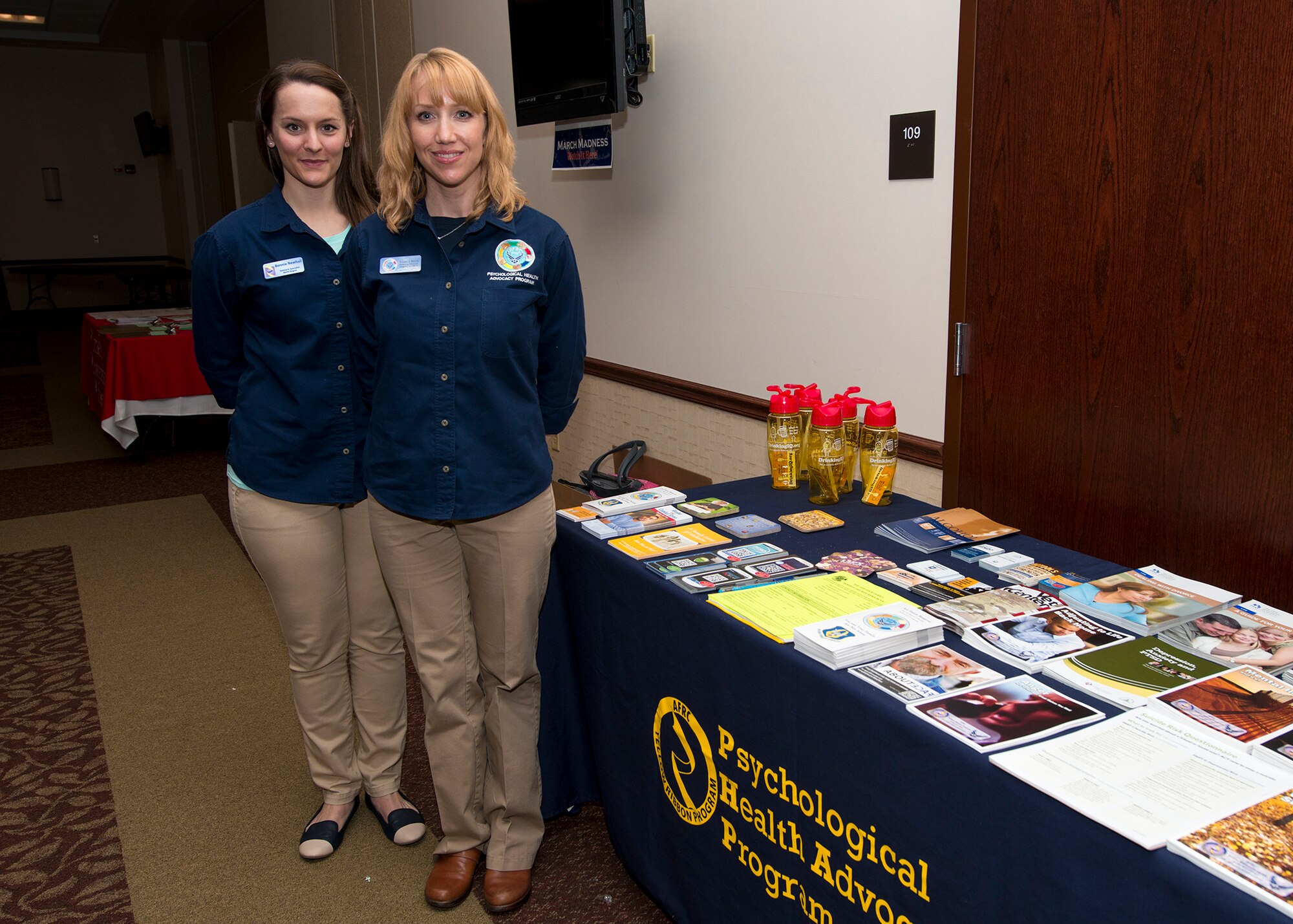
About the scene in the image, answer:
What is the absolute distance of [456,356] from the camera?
1.67 meters

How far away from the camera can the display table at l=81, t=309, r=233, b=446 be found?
5.50m

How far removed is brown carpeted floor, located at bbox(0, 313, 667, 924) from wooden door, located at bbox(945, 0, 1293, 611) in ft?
4.09

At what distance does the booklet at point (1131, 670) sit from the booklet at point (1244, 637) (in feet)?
0.07

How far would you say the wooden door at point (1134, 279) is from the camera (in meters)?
1.54

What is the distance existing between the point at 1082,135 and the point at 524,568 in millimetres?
1320

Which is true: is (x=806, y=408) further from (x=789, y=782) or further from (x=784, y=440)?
(x=789, y=782)

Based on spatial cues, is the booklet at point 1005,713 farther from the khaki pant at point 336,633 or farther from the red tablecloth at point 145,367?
the red tablecloth at point 145,367

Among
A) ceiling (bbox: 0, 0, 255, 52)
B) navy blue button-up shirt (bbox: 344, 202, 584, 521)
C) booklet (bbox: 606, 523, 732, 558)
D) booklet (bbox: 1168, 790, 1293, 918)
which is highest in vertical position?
ceiling (bbox: 0, 0, 255, 52)

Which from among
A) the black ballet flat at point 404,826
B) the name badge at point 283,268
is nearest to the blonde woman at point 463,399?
the name badge at point 283,268

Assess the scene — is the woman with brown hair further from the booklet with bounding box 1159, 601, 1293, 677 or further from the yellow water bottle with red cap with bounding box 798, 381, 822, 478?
the booklet with bounding box 1159, 601, 1293, 677

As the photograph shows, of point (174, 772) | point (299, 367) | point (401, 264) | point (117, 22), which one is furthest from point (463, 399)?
point (117, 22)

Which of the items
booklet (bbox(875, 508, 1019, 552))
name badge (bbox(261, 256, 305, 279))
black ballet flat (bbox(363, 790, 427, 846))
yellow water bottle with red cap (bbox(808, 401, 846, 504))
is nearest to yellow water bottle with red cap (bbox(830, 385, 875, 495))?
yellow water bottle with red cap (bbox(808, 401, 846, 504))

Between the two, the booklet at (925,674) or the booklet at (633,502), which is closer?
the booklet at (925,674)

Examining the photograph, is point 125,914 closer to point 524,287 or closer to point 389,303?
point 389,303
